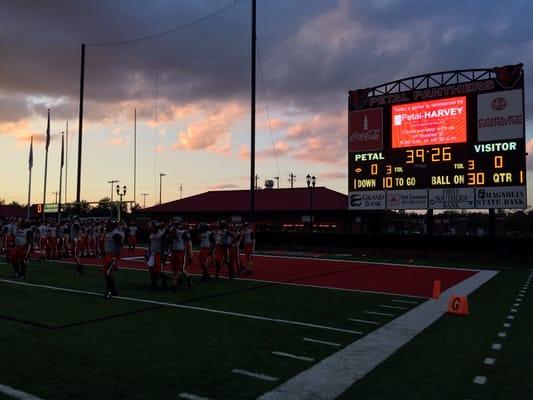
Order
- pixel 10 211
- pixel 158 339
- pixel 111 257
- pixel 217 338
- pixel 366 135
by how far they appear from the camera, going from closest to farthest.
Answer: pixel 158 339
pixel 217 338
pixel 111 257
pixel 366 135
pixel 10 211

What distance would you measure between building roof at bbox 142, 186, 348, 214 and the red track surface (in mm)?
22319

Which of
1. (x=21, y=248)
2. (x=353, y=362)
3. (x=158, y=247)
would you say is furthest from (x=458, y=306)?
(x=21, y=248)

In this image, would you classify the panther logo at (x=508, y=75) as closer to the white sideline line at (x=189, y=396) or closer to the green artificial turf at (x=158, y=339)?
the green artificial turf at (x=158, y=339)

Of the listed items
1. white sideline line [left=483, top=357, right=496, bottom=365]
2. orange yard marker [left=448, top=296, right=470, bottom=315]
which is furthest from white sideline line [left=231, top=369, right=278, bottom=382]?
orange yard marker [left=448, top=296, right=470, bottom=315]

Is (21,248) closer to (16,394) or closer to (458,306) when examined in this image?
(16,394)

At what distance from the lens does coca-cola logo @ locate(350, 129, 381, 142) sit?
2523cm

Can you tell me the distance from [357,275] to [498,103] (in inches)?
473

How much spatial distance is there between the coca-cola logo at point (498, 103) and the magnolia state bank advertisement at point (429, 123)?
4.24 ft

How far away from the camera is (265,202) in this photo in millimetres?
48219

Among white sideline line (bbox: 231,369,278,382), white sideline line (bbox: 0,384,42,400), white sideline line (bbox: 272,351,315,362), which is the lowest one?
white sideline line (bbox: 272,351,315,362)

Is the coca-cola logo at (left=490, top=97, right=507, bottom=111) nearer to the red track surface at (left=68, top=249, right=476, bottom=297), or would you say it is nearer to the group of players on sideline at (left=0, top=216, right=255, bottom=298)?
the red track surface at (left=68, top=249, right=476, bottom=297)

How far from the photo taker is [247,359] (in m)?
6.16

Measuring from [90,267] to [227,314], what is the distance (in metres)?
10.9

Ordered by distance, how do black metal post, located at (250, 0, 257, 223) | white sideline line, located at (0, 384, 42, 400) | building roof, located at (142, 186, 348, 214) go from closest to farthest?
white sideline line, located at (0, 384, 42, 400), black metal post, located at (250, 0, 257, 223), building roof, located at (142, 186, 348, 214)
